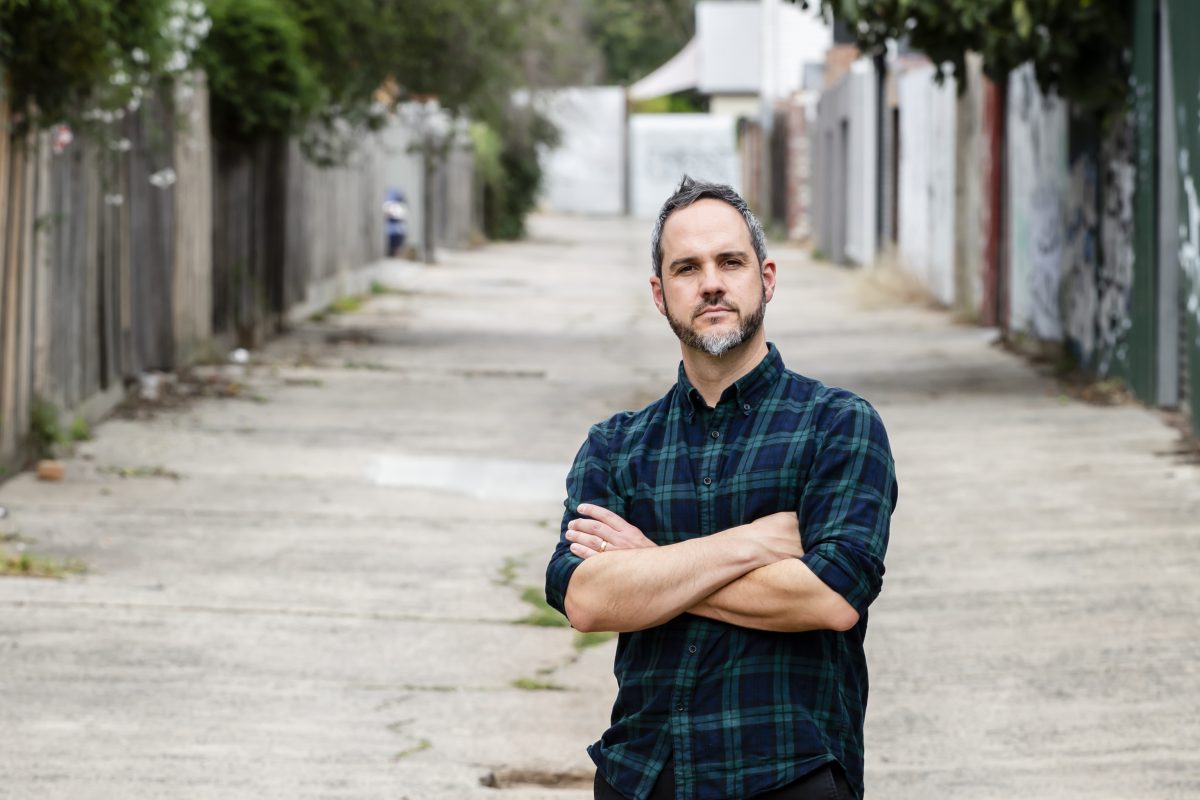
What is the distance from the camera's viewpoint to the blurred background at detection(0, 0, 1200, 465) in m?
10.2

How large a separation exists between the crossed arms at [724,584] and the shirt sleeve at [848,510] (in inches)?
1.3

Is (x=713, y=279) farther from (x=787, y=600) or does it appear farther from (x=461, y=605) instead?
(x=461, y=605)

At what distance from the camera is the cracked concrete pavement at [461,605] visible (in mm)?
5598

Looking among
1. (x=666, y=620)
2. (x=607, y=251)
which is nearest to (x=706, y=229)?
(x=666, y=620)

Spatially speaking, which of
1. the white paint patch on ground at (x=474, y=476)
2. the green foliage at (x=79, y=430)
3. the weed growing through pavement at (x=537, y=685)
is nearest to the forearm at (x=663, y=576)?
the weed growing through pavement at (x=537, y=685)

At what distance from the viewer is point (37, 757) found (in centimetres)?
554

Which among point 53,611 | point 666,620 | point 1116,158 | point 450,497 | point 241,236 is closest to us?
point 666,620

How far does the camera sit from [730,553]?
10.1 ft

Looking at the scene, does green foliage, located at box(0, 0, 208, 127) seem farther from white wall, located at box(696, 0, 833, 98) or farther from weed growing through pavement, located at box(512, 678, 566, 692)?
white wall, located at box(696, 0, 833, 98)

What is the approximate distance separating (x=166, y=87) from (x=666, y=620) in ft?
34.4

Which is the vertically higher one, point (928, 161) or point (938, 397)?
point (928, 161)

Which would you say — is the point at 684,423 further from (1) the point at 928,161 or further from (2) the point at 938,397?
(1) the point at 928,161

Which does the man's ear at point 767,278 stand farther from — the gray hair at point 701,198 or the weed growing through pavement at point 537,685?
the weed growing through pavement at point 537,685

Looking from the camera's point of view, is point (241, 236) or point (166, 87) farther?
point (241, 236)
